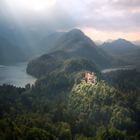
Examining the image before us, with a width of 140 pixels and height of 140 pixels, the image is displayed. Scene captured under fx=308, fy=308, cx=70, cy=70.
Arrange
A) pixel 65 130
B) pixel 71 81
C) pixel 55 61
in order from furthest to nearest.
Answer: pixel 55 61 → pixel 71 81 → pixel 65 130

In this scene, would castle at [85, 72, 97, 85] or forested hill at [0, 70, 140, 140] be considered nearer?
forested hill at [0, 70, 140, 140]

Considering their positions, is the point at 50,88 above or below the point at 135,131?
above

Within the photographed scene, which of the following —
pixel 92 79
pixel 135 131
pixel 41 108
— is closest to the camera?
pixel 135 131

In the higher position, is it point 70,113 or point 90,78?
point 90,78

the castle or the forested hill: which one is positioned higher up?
the castle

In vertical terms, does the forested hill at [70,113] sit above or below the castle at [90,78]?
below

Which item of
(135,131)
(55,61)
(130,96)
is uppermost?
(55,61)

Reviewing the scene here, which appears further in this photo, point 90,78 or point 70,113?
point 90,78

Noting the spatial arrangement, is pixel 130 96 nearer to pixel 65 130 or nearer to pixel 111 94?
pixel 111 94

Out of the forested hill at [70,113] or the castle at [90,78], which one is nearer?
the forested hill at [70,113]

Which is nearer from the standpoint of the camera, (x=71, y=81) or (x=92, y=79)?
(x=92, y=79)

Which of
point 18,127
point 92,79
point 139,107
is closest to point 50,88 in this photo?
point 92,79
